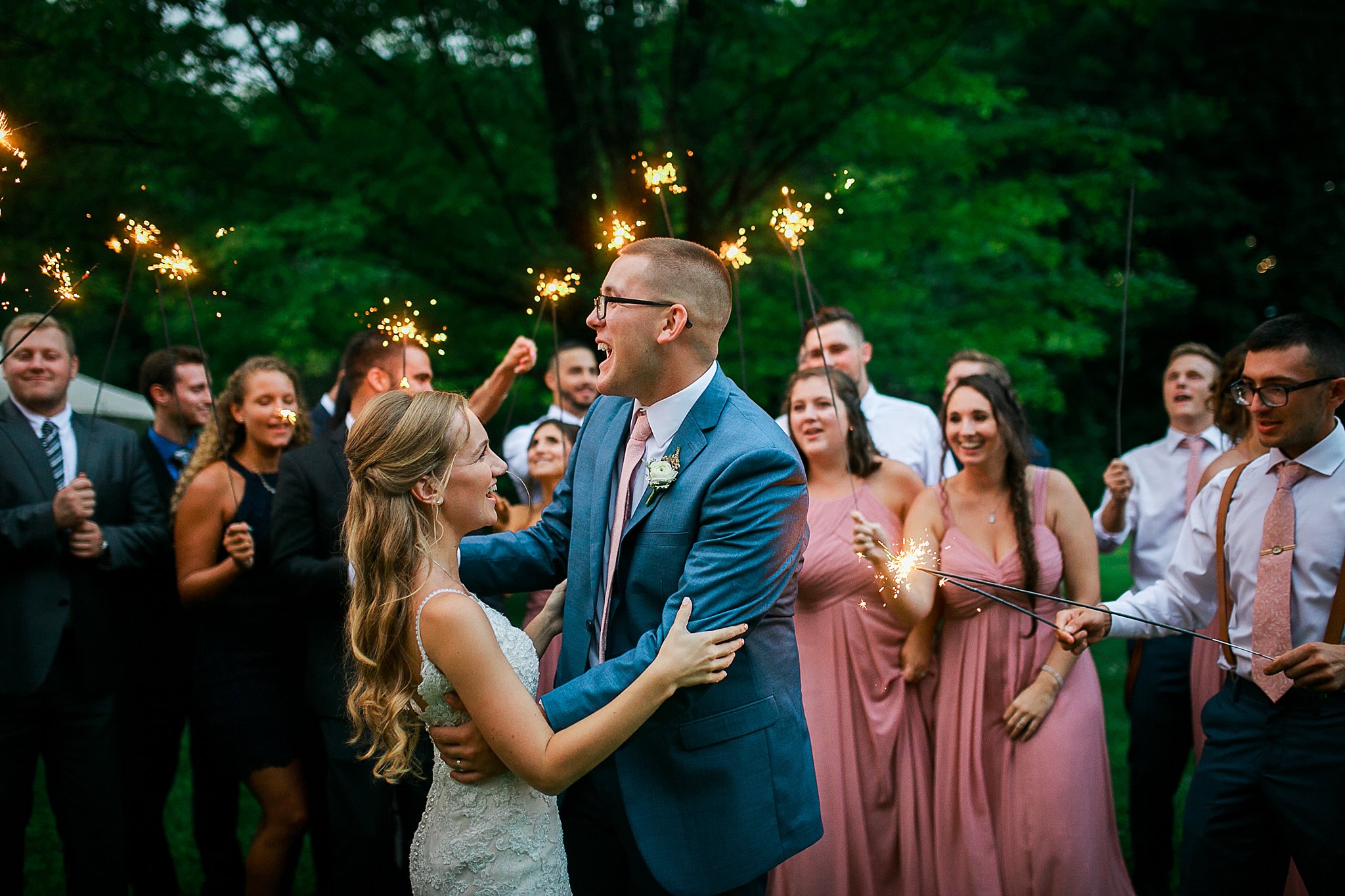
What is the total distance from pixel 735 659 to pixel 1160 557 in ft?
11.2

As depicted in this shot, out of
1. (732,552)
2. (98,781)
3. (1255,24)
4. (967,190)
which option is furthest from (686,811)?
(1255,24)

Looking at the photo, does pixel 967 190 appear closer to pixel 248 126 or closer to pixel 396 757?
pixel 248 126

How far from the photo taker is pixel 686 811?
2.58 m

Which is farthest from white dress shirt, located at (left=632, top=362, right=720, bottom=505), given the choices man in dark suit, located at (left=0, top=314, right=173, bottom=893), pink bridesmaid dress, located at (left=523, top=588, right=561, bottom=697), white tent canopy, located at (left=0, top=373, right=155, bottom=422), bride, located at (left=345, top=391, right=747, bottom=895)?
white tent canopy, located at (left=0, top=373, right=155, bottom=422)

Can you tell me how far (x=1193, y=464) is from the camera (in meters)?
5.15

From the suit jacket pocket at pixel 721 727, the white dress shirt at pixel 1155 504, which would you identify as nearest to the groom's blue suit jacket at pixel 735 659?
the suit jacket pocket at pixel 721 727

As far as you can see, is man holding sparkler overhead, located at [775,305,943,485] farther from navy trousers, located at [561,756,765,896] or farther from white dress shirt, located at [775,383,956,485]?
navy trousers, located at [561,756,765,896]

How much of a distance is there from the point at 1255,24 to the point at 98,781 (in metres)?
19.4

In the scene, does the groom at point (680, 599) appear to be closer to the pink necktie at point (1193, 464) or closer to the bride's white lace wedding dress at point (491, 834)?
the bride's white lace wedding dress at point (491, 834)

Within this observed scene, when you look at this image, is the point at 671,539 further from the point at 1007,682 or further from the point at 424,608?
the point at 1007,682

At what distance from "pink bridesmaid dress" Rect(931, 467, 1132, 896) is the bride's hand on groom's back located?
79.7 inches

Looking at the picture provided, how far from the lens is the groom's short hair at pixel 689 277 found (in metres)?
2.73

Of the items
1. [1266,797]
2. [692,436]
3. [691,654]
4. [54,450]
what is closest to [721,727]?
[691,654]

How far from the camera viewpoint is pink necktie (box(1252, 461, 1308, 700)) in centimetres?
312
